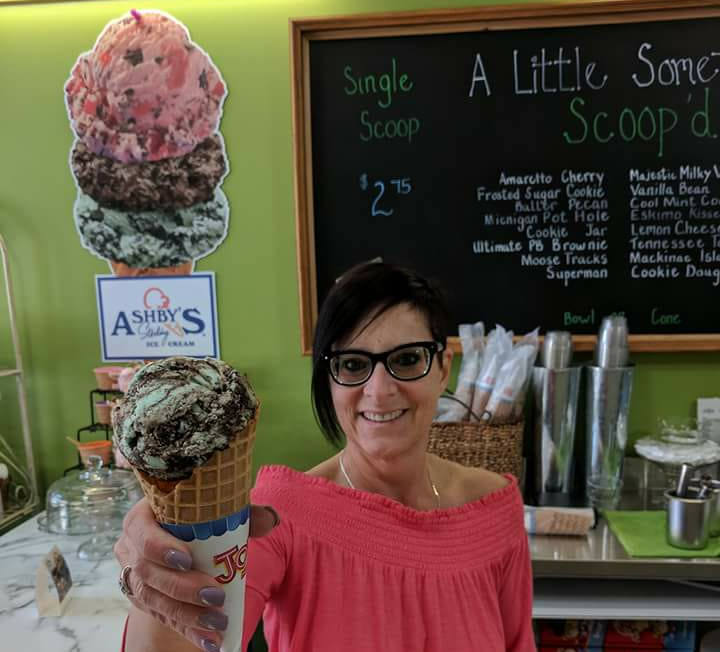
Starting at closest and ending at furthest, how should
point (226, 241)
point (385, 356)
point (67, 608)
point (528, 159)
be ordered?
point (385, 356)
point (67, 608)
point (528, 159)
point (226, 241)

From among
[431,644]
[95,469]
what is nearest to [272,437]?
[95,469]

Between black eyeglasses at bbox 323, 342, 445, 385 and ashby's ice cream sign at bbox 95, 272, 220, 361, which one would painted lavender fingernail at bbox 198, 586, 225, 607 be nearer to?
black eyeglasses at bbox 323, 342, 445, 385

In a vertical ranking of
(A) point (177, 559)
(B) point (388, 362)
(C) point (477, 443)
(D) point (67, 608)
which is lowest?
(D) point (67, 608)

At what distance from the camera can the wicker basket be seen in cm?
154

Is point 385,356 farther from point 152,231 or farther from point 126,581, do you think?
point 152,231

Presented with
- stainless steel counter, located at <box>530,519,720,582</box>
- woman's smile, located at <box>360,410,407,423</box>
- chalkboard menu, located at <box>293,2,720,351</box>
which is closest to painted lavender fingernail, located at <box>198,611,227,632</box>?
woman's smile, located at <box>360,410,407,423</box>

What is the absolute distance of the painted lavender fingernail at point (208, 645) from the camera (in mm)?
609

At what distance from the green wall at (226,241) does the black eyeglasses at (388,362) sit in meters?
0.94

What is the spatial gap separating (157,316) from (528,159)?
1.26 m

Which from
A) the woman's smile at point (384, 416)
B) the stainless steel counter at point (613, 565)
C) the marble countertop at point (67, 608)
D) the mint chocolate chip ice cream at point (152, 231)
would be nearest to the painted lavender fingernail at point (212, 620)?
the woman's smile at point (384, 416)

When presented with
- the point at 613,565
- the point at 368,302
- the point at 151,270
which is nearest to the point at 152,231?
the point at 151,270

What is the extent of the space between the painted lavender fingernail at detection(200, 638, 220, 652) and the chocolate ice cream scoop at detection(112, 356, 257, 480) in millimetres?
173

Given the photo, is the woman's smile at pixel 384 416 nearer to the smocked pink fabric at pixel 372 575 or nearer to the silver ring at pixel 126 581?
the smocked pink fabric at pixel 372 575

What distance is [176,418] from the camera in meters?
0.59
